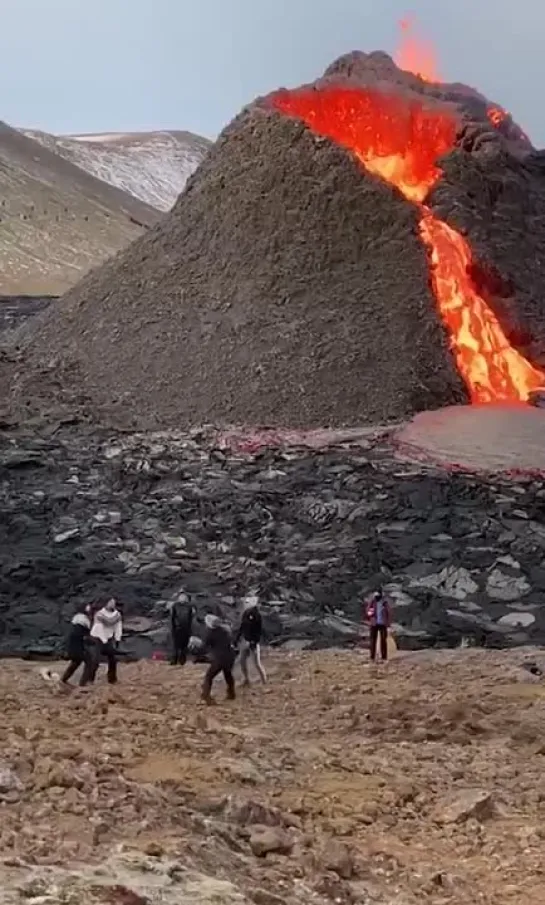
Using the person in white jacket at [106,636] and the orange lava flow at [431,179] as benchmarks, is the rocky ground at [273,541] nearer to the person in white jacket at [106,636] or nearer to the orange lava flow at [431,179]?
the person in white jacket at [106,636]

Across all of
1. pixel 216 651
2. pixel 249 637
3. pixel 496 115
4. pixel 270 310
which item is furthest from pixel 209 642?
pixel 496 115

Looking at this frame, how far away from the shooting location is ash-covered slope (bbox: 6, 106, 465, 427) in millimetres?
30109

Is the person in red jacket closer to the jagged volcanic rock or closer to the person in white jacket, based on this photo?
the person in white jacket

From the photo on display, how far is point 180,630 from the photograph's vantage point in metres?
15.5

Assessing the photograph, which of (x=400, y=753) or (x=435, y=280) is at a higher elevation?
(x=435, y=280)

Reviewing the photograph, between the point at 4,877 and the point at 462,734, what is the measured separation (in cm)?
642

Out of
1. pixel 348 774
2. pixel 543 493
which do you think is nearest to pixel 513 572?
pixel 543 493

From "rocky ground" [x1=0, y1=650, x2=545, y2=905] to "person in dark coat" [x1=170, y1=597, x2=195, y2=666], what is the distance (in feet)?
5.88

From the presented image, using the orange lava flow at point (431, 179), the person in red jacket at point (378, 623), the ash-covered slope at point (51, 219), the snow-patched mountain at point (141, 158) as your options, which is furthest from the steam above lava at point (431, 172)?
the snow-patched mountain at point (141, 158)

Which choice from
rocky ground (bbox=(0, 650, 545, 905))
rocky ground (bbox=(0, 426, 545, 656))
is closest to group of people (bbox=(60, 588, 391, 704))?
rocky ground (bbox=(0, 650, 545, 905))

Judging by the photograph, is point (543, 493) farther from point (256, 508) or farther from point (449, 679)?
point (449, 679)

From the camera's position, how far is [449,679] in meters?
14.3

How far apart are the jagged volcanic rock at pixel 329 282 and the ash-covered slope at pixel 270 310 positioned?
49 mm

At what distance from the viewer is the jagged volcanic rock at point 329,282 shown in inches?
1198
